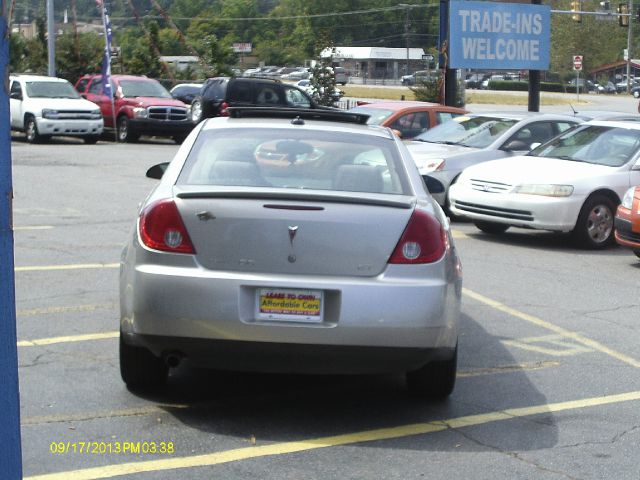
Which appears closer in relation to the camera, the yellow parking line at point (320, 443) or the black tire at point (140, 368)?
the yellow parking line at point (320, 443)

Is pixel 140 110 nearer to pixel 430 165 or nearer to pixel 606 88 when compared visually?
pixel 430 165

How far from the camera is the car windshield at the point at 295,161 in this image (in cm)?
621

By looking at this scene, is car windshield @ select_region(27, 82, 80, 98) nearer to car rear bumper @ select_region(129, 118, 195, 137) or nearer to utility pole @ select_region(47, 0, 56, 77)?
car rear bumper @ select_region(129, 118, 195, 137)

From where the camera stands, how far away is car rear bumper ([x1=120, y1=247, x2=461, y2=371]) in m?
5.55

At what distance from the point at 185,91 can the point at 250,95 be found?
505 inches

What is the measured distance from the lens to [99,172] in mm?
20500

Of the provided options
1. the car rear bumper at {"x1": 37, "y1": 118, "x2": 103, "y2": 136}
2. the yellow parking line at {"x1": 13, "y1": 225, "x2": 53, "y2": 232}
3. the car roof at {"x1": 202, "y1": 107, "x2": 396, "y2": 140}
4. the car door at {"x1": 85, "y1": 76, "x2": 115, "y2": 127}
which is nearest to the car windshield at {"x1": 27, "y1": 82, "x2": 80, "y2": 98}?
the car door at {"x1": 85, "y1": 76, "x2": 115, "y2": 127}

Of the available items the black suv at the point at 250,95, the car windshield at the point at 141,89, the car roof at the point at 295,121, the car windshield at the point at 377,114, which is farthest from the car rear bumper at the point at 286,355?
the car windshield at the point at 141,89

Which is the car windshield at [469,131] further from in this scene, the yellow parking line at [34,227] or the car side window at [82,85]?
the car side window at [82,85]

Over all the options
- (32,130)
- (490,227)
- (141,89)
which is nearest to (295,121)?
(490,227)

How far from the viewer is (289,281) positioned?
5.59 m

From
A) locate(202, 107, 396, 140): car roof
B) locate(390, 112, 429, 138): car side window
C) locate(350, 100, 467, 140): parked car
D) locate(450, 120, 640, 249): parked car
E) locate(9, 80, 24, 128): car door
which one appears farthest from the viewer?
locate(9, 80, 24, 128): car door

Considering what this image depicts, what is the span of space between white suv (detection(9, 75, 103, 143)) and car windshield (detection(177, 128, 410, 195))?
863 inches

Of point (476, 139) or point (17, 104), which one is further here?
point (17, 104)
